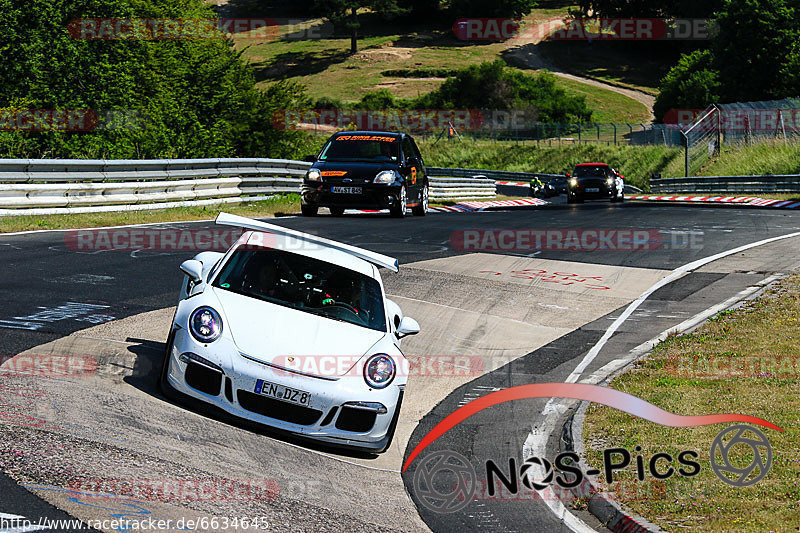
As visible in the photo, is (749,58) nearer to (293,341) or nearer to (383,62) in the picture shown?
(383,62)

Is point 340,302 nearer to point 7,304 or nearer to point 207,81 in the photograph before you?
point 7,304

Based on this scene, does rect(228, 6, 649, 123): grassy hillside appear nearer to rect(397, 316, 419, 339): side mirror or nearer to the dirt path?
the dirt path

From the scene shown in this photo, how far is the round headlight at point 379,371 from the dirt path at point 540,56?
9499 cm

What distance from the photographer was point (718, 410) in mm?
8086

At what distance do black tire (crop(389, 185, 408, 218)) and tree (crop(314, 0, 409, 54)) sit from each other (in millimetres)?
104471

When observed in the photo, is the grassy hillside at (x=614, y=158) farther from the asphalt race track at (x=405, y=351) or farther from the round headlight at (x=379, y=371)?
the round headlight at (x=379, y=371)

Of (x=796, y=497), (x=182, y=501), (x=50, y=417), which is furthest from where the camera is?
(x=50, y=417)

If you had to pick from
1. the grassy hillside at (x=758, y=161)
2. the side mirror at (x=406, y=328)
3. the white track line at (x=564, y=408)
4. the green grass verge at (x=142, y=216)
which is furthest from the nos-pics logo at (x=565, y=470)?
the grassy hillside at (x=758, y=161)

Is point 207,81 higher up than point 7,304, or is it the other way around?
point 207,81

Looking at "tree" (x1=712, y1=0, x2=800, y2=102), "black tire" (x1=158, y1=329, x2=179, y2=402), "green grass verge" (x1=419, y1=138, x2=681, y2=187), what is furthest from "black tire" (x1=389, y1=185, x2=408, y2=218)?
"tree" (x1=712, y1=0, x2=800, y2=102)

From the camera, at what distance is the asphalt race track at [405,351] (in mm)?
5727

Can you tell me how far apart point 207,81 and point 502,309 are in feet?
123

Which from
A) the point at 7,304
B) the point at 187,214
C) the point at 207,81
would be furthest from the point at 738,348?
the point at 207,81

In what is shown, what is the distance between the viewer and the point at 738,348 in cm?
1045
